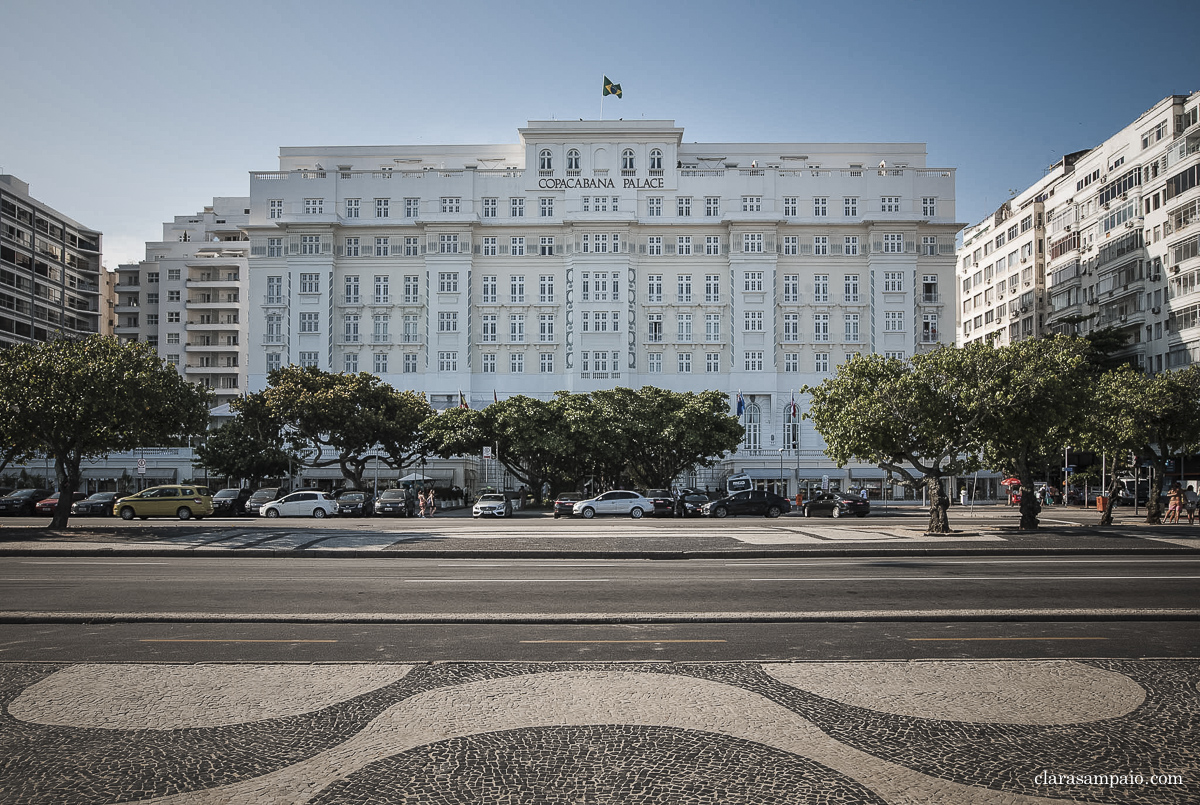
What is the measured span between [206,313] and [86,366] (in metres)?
79.0

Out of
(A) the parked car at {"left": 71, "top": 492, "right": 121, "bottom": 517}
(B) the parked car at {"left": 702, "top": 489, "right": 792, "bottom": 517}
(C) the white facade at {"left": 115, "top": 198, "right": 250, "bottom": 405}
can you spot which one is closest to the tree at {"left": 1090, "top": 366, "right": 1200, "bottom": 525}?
(B) the parked car at {"left": 702, "top": 489, "right": 792, "bottom": 517}

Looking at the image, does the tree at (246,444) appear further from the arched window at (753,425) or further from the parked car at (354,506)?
the arched window at (753,425)

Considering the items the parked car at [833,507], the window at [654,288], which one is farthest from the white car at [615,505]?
the window at [654,288]

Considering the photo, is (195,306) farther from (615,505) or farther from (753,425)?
(615,505)

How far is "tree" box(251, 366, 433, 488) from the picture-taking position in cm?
5434

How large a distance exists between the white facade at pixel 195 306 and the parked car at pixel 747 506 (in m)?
70.6

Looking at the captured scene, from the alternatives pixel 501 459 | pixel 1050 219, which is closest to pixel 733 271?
pixel 1050 219

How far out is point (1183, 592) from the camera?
1347 cm

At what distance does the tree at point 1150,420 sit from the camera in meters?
34.6

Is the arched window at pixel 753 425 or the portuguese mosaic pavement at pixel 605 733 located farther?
the arched window at pixel 753 425

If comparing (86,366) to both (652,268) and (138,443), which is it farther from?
(652,268)

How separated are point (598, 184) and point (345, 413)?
39.2 m

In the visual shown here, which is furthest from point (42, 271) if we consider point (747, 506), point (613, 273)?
point (747, 506)

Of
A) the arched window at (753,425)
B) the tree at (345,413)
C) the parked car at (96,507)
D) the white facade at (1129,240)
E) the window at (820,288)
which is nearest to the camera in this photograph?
the parked car at (96,507)
